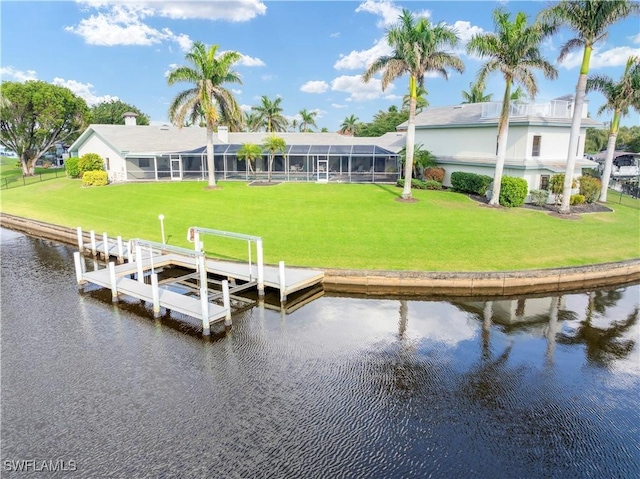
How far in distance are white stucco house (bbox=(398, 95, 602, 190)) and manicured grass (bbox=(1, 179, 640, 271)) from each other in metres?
2.92

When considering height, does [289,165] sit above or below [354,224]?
above

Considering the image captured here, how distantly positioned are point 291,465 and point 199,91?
2540 cm

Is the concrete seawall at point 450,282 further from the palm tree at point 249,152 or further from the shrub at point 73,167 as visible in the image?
the shrub at point 73,167

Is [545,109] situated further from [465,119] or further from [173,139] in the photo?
[173,139]

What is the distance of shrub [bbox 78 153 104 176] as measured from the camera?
3406 cm

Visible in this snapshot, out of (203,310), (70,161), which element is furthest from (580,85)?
(70,161)

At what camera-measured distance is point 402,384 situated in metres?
8.47

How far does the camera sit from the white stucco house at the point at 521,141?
23875 millimetres

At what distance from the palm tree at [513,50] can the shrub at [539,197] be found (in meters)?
5.27

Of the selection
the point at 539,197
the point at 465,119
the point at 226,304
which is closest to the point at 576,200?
the point at 539,197

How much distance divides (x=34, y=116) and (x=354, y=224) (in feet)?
116

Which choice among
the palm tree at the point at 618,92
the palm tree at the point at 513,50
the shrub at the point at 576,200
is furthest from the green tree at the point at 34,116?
the palm tree at the point at 618,92

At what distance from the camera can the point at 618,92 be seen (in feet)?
82.8

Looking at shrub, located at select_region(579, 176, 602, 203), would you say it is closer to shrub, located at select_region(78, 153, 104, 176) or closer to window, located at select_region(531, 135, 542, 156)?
window, located at select_region(531, 135, 542, 156)
